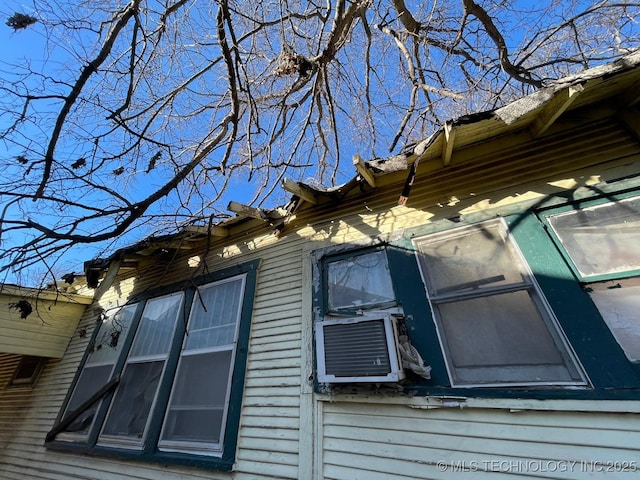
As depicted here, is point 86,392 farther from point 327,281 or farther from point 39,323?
point 327,281

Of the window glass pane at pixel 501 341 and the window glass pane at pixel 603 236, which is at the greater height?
the window glass pane at pixel 603 236

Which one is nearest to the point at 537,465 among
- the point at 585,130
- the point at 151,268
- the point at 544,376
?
the point at 544,376

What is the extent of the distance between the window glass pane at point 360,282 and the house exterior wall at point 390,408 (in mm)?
234

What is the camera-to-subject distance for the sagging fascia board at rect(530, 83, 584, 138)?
214cm

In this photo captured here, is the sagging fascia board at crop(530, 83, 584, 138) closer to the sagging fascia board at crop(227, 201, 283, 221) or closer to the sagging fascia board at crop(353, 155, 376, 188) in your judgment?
the sagging fascia board at crop(353, 155, 376, 188)

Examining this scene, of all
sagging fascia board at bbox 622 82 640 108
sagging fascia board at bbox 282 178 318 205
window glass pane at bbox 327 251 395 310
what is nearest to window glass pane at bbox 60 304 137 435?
sagging fascia board at bbox 282 178 318 205

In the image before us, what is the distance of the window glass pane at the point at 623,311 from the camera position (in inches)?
73.2

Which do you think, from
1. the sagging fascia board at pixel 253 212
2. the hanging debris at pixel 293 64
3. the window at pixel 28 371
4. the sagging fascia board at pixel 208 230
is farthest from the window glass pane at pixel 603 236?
the window at pixel 28 371

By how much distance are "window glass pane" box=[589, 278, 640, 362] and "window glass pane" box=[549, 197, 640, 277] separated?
14 centimetres

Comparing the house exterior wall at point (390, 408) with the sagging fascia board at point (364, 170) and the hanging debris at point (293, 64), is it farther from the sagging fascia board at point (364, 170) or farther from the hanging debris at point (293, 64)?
the hanging debris at point (293, 64)

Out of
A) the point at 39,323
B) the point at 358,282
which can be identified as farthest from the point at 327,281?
the point at 39,323

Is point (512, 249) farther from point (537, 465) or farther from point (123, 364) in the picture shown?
point (123, 364)

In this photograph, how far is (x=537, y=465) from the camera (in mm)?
1737

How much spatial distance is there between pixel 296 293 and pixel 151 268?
122 inches
